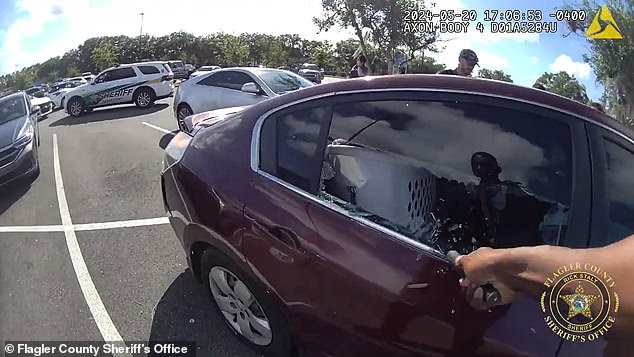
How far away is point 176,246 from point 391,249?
107 inches

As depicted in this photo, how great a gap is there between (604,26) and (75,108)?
1605cm

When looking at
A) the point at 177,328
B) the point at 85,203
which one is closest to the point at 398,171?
the point at 177,328

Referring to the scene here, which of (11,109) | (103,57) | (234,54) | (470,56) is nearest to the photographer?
(470,56)

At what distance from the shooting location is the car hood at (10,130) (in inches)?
239

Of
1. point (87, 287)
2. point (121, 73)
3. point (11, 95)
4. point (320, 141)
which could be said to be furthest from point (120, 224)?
point (121, 73)

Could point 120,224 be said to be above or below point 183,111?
below

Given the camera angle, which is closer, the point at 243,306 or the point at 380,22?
the point at 243,306

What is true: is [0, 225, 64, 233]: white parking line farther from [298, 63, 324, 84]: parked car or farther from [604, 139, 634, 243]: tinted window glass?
[298, 63, 324, 84]: parked car

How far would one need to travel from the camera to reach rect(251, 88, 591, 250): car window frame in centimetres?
164

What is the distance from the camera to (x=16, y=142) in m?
6.12

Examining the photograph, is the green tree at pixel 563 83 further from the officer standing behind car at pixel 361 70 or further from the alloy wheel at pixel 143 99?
the alloy wheel at pixel 143 99

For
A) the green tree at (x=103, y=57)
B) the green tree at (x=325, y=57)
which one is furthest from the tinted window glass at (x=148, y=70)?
the green tree at (x=103, y=57)

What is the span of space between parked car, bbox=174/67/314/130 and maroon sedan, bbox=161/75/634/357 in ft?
18.9

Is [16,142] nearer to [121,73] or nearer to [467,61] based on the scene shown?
[467,61]
